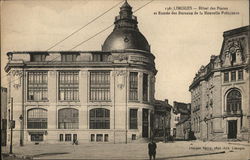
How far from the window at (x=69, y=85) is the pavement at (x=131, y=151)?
148 cm

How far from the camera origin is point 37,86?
15859 mm

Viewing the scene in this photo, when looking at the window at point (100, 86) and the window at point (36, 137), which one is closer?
the window at point (36, 137)

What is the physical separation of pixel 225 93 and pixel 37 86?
240 inches

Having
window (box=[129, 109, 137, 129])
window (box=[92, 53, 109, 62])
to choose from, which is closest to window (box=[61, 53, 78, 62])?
window (box=[92, 53, 109, 62])

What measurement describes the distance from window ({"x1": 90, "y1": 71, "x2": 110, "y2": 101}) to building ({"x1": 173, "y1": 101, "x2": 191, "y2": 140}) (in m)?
2.11

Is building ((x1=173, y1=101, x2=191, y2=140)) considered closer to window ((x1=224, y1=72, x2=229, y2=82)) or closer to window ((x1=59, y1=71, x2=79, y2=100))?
window ((x1=224, y1=72, x2=229, y2=82))

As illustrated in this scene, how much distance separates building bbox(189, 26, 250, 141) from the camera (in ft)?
50.8

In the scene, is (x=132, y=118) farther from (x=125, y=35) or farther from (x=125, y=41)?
(x=125, y=35)

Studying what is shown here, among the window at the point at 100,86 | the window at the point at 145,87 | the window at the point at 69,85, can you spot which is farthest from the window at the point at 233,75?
the window at the point at 69,85

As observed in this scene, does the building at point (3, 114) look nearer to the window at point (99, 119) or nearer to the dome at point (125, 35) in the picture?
the window at point (99, 119)

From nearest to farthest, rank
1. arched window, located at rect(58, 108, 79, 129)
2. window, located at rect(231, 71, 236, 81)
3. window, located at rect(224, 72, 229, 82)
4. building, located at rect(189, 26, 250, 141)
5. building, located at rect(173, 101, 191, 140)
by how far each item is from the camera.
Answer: building, located at rect(189, 26, 250, 141)
arched window, located at rect(58, 108, 79, 129)
window, located at rect(231, 71, 236, 81)
building, located at rect(173, 101, 191, 140)
window, located at rect(224, 72, 229, 82)

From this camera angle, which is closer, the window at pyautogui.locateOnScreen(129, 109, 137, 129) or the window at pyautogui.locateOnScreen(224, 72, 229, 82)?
the window at pyautogui.locateOnScreen(129, 109, 137, 129)

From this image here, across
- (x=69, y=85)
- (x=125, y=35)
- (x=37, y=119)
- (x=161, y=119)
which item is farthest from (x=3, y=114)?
(x=161, y=119)

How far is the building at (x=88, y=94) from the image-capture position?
15719 mm
